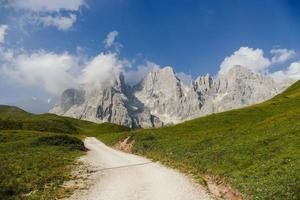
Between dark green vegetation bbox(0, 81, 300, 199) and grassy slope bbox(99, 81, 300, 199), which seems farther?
dark green vegetation bbox(0, 81, 300, 199)

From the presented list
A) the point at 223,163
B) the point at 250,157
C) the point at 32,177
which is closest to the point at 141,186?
the point at 32,177

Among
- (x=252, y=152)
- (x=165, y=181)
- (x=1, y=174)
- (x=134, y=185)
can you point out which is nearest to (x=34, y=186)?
(x=1, y=174)

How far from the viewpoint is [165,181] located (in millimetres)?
33938

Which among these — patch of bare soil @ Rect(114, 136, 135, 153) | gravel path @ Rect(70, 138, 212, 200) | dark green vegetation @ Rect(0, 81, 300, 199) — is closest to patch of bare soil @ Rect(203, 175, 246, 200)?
dark green vegetation @ Rect(0, 81, 300, 199)

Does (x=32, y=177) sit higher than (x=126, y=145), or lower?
lower

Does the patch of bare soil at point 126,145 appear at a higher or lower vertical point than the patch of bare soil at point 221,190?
higher

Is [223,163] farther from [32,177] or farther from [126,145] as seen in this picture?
[126,145]

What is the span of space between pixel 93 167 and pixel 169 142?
903 inches

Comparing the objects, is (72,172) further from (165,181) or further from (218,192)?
(218,192)

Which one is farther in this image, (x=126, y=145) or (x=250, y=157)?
(x=126, y=145)

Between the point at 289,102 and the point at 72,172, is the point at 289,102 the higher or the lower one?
the higher one

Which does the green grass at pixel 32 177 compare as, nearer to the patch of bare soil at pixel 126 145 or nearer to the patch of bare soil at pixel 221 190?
the patch of bare soil at pixel 221 190

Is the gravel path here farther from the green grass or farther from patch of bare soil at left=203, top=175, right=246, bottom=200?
the green grass

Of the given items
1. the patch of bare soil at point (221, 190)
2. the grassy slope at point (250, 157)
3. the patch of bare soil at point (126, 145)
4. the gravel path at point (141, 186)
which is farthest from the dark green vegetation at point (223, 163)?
the patch of bare soil at point (126, 145)
